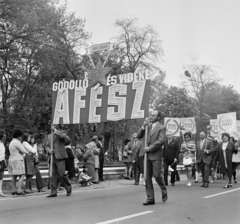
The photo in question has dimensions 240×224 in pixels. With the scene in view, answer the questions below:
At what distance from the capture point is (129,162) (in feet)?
54.7

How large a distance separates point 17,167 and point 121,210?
15.1 feet

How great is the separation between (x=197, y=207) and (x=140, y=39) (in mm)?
34148

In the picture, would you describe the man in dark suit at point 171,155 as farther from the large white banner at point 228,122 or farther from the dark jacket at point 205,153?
the large white banner at point 228,122

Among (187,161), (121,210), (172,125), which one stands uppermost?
(172,125)

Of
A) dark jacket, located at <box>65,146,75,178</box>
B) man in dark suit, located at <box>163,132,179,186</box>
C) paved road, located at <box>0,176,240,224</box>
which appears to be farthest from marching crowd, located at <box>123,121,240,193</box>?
paved road, located at <box>0,176,240,224</box>

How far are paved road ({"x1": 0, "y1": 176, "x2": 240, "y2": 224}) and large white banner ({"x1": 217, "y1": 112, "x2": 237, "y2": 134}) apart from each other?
9081 millimetres

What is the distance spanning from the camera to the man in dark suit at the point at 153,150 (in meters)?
8.30

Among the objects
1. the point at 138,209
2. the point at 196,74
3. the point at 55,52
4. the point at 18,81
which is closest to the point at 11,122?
the point at 18,81

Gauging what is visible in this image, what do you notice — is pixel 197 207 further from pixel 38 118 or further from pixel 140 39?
pixel 140 39

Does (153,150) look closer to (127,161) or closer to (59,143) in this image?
(59,143)

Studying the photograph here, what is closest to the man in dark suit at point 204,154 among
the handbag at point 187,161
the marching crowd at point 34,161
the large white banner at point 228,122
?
the handbag at point 187,161

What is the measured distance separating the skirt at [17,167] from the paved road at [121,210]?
1.27 metres

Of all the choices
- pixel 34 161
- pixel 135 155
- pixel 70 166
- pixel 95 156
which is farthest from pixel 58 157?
pixel 135 155

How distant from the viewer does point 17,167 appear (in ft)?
37.3
